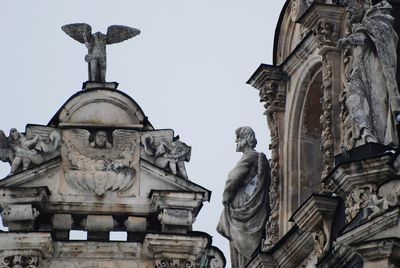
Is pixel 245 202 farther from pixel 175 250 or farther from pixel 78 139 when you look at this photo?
pixel 175 250

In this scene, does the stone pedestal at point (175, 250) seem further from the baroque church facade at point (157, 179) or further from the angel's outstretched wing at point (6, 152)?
the angel's outstretched wing at point (6, 152)

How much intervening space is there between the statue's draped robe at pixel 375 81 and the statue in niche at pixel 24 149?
4628mm

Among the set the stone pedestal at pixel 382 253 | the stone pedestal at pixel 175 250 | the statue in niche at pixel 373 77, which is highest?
the statue in niche at pixel 373 77

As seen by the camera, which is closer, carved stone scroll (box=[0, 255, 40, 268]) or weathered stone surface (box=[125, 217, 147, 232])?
carved stone scroll (box=[0, 255, 40, 268])

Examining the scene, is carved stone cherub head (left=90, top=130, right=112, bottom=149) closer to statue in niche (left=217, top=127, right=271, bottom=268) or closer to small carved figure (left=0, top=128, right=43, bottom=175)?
small carved figure (left=0, top=128, right=43, bottom=175)

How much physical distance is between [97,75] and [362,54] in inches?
162

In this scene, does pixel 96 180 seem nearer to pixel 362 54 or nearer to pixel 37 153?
pixel 37 153

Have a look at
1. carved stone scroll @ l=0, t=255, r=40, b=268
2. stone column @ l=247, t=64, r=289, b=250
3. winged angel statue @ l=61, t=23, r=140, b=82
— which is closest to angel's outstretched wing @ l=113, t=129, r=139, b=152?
winged angel statue @ l=61, t=23, r=140, b=82

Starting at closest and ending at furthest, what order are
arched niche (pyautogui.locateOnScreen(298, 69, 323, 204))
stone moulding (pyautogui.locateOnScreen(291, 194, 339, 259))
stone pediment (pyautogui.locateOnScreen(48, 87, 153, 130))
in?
stone pediment (pyautogui.locateOnScreen(48, 87, 153, 130))
stone moulding (pyautogui.locateOnScreen(291, 194, 339, 259))
arched niche (pyautogui.locateOnScreen(298, 69, 323, 204))

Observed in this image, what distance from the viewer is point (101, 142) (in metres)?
→ 40.8

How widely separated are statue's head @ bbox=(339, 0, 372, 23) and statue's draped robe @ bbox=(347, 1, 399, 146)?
297mm

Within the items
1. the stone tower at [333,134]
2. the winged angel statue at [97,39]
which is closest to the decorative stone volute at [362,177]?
the stone tower at [333,134]

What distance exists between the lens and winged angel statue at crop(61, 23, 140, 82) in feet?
139

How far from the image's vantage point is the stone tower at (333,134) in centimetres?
4016
